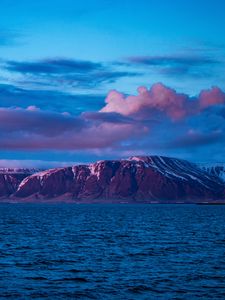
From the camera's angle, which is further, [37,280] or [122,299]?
[37,280]

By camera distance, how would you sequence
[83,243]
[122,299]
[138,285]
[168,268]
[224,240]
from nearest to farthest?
[122,299]
[138,285]
[168,268]
[83,243]
[224,240]

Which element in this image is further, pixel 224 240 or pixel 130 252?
pixel 224 240

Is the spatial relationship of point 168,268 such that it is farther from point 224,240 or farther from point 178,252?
point 224,240

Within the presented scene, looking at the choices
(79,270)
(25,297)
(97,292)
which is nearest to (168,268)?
(79,270)

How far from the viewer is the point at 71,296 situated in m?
38.2

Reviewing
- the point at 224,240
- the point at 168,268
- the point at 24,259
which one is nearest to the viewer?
the point at 168,268

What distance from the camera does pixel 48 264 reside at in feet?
170

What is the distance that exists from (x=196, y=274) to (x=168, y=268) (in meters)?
3.84

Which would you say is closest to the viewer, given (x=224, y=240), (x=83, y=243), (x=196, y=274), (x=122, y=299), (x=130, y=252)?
(x=122, y=299)

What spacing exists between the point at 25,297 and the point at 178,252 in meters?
28.1

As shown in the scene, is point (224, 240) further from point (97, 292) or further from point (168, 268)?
point (97, 292)

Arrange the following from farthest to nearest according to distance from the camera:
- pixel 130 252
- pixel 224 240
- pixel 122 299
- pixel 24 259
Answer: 1. pixel 224 240
2. pixel 130 252
3. pixel 24 259
4. pixel 122 299

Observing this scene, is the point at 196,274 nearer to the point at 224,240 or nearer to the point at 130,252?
the point at 130,252

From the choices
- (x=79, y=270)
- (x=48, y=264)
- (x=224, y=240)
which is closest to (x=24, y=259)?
(x=48, y=264)
